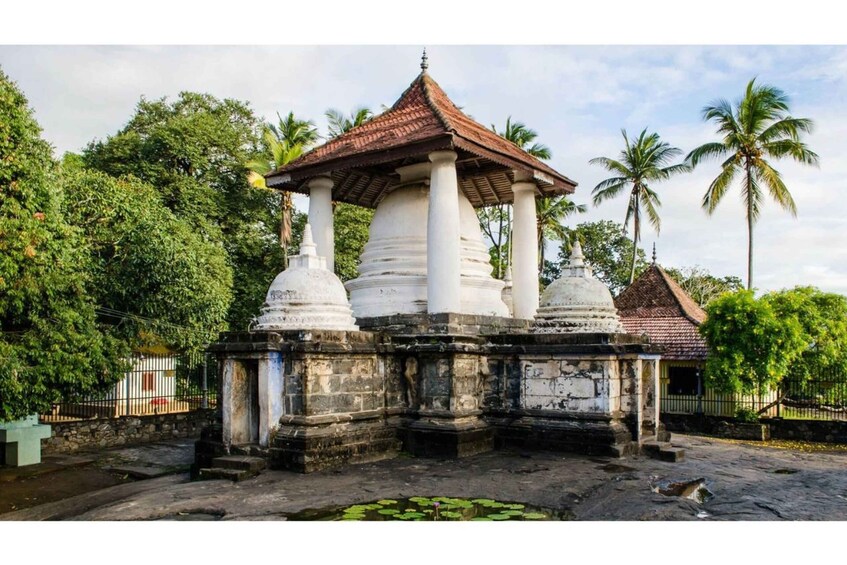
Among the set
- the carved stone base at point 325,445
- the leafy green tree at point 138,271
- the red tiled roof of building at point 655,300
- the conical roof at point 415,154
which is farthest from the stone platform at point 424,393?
the red tiled roof of building at point 655,300

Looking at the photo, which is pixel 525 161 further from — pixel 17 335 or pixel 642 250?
pixel 642 250

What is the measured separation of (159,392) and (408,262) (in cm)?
983

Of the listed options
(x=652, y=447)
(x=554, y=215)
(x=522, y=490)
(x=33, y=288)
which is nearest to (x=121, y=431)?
(x=33, y=288)

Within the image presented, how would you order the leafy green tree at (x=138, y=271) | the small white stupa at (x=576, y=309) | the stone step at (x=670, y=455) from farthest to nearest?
1. the leafy green tree at (x=138, y=271)
2. the small white stupa at (x=576, y=309)
3. the stone step at (x=670, y=455)

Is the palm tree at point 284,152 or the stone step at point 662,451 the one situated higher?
the palm tree at point 284,152

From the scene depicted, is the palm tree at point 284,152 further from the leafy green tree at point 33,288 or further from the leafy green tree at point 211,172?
the leafy green tree at point 33,288

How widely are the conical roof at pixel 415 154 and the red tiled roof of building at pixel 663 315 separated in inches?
400

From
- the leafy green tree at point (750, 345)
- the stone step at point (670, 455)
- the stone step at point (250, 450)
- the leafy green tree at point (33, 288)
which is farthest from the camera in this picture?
the leafy green tree at point (750, 345)

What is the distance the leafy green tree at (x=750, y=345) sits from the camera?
17031 mm

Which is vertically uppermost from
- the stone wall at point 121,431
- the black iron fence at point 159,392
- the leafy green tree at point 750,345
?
the leafy green tree at point 750,345

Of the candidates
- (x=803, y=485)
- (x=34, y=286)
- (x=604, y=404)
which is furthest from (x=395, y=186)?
(x=803, y=485)

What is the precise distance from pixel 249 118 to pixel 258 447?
72.2 ft

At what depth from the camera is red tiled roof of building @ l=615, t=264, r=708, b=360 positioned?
21.0 m

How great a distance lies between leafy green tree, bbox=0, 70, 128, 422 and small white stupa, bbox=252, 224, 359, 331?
13.3 feet
